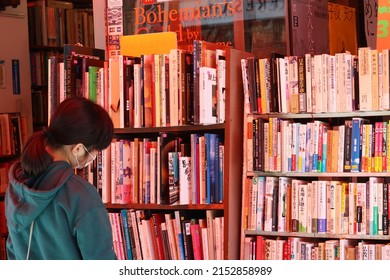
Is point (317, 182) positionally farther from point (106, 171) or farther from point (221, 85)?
point (106, 171)

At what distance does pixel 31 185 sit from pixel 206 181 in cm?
148

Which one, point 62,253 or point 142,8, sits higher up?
point 142,8

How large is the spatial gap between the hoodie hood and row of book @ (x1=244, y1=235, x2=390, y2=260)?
62.8 inches

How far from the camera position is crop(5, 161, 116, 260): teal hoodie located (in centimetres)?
232

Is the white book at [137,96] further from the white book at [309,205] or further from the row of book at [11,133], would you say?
the row of book at [11,133]

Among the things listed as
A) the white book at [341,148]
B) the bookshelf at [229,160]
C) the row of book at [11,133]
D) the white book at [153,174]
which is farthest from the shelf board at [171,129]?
the row of book at [11,133]

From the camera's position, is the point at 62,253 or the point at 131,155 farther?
the point at 131,155

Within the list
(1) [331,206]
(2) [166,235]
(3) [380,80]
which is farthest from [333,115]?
(2) [166,235]

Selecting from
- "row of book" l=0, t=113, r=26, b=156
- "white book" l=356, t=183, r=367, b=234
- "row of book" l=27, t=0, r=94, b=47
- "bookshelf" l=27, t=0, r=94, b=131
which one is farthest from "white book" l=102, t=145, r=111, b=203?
"row of book" l=27, t=0, r=94, b=47

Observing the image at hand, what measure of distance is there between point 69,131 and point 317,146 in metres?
1.58

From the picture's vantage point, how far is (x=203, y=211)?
159 inches

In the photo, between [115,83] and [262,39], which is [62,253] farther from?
[262,39]
